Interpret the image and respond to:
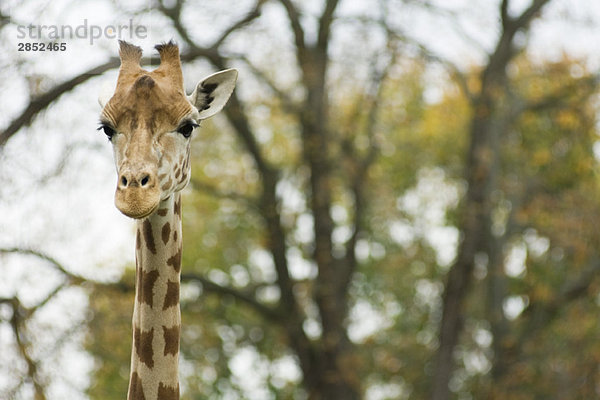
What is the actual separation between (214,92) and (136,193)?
1.11 meters

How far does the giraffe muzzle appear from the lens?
12.6 ft

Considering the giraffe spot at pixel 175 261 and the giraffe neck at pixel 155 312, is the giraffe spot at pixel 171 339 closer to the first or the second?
the giraffe neck at pixel 155 312

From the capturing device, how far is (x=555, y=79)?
12648 mm

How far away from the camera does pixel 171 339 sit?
15.3 feet

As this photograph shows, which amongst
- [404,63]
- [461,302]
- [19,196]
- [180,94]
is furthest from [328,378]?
[180,94]

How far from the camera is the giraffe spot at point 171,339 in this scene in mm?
4656

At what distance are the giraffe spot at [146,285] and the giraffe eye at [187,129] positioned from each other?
70 centimetres

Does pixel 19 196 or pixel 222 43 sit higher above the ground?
pixel 222 43

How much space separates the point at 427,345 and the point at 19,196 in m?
9.99

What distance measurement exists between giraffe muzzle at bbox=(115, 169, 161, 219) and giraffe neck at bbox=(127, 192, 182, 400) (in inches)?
25.4

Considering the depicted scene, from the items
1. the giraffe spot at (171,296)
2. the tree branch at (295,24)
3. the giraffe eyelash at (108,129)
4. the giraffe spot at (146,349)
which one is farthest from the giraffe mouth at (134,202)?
the tree branch at (295,24)

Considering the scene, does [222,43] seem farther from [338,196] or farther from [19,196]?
[338,196]

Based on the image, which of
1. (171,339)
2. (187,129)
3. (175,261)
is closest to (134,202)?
(187,129)

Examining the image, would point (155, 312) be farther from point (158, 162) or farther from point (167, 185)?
point (158, 162)
